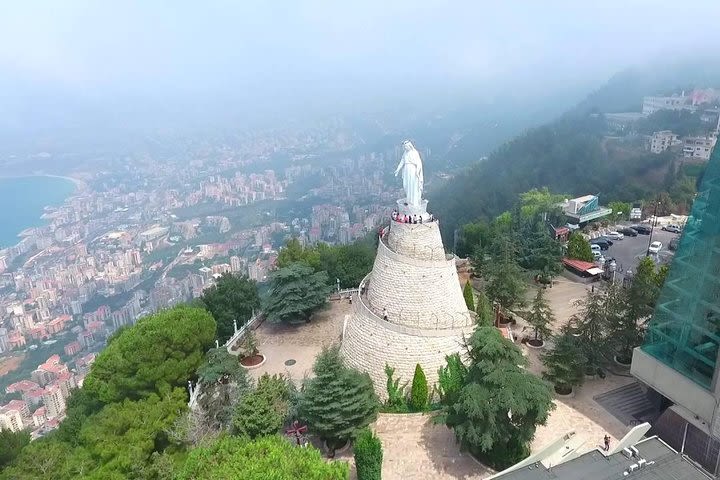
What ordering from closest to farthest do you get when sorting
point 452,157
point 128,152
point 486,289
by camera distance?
point 486,289 → point 452,157 → point 128,152

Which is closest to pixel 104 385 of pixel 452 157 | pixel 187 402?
pixel 187 402

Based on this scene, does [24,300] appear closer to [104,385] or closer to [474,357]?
[104,385]

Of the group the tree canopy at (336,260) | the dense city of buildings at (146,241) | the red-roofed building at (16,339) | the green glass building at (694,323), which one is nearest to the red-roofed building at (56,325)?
the dense city of buildings at (146,241)

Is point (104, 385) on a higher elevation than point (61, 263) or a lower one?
higher

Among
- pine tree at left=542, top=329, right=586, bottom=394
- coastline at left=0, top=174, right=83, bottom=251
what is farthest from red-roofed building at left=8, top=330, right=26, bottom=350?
pine tree at left=542, top=329, right=586, bottom=394

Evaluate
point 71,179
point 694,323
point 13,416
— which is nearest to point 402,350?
point 694,323

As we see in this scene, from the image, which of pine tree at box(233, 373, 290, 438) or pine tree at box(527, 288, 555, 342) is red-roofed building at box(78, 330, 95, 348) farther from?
pine tree at box(527, 288, 555, 342)

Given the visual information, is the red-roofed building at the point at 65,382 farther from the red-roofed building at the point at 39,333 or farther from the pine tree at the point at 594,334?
the pine tree at the point at 594,334
